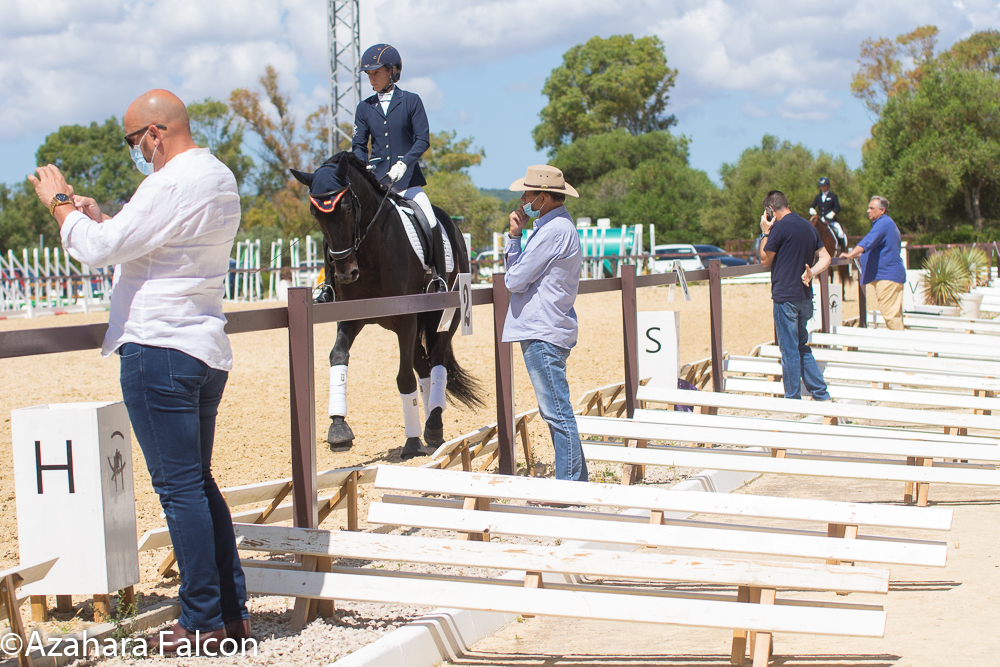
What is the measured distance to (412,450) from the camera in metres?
7.41

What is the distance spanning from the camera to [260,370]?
1345 cm

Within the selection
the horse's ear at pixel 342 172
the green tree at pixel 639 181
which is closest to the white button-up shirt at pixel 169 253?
the horse's ear at pixel 342 172

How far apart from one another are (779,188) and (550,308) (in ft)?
167

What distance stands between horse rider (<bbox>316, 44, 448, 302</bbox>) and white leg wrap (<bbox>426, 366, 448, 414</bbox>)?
686mm

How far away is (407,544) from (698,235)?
6000 cm

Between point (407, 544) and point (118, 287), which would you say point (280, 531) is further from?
point (118, 287)

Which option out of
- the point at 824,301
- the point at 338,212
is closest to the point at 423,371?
the point at 338,212

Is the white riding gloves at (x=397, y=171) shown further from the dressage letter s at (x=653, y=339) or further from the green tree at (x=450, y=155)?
the green tree at (x=450, y=155)

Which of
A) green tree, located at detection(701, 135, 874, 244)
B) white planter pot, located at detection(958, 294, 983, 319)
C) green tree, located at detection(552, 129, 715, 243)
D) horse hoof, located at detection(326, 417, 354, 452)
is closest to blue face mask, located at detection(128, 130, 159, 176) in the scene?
horse hoof, located at detection(326, 417, 354, 452)

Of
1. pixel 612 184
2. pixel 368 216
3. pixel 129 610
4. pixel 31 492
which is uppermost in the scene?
pixel 612 184

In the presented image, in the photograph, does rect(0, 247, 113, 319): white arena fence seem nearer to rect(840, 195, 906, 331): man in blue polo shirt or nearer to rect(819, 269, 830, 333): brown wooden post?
rect(819, 269, 830, 333): brown wooden post

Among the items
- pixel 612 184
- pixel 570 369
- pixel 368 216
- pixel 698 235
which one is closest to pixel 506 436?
pixel 368 216

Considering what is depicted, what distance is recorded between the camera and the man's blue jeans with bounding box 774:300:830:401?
863 cm

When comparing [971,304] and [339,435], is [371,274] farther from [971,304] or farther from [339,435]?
[971,304]
